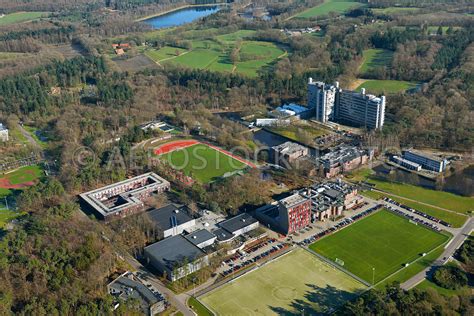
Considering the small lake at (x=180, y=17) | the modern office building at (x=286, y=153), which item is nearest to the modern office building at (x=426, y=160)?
the modern office building at (x=286, y=153)

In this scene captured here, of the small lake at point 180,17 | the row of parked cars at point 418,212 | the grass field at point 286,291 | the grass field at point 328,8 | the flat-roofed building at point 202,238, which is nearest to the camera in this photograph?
the grass field at point 286,291

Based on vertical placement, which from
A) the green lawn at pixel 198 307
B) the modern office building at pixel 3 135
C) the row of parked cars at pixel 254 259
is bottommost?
the green lawn at pixel 198 307

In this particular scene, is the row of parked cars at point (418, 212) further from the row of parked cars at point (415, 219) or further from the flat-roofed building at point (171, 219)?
the flat-roofed building at point (171, 219)

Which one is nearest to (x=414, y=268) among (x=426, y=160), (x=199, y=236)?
(x=199, y=236)

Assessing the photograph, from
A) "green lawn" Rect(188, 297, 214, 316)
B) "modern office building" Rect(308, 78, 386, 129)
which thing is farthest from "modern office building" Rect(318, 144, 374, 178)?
"green lawn" Rect(188, 297, 214, 316)

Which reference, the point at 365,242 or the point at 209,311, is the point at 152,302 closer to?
the point at 209,311

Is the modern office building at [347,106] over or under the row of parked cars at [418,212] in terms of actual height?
over

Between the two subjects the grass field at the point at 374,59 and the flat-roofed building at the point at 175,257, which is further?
the grass field at the point at 374,59
